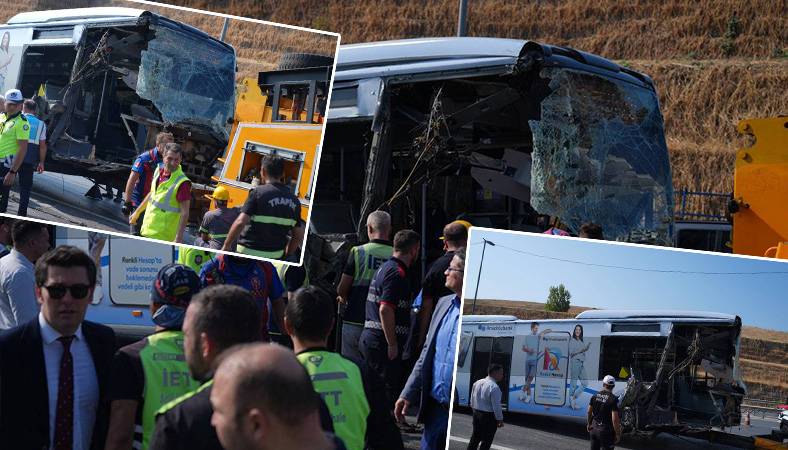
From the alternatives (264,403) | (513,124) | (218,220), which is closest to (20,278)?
(218,220)

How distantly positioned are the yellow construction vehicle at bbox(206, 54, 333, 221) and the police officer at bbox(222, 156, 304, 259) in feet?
0.28

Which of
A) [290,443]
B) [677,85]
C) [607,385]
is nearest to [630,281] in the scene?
[607,385]

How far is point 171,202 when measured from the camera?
6977 mm

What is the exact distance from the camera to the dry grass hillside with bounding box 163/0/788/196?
26.2 meters

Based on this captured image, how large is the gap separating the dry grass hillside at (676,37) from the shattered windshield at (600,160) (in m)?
16.3

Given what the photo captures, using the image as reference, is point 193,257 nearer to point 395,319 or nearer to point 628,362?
point 395,319

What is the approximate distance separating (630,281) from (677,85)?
24.2 metres

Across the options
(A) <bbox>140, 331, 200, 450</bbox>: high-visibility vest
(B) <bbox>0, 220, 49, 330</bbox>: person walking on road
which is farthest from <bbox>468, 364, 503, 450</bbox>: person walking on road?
(B) <bbox>0, 220, 49, 330</bbox>: person walking on road

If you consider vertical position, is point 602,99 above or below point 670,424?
above

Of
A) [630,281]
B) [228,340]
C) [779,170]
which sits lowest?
[228,340]

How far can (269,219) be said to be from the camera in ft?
24.0

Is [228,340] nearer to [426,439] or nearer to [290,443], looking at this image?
[290,443]

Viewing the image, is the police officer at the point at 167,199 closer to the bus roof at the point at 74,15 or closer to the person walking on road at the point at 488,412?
the bus roof at the point at 74,15

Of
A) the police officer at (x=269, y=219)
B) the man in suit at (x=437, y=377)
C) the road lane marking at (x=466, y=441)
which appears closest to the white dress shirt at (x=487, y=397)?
the road lane marking at (x=466, y=441)
